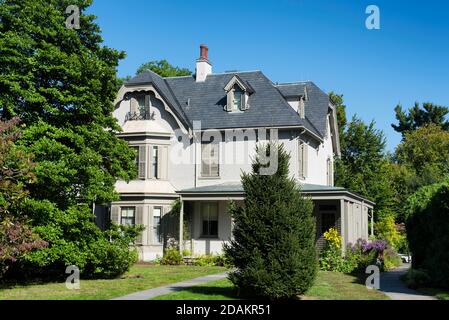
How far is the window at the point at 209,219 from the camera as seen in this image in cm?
2853

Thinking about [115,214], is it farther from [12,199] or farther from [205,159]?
[12,199]

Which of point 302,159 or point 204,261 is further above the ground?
point 302,159

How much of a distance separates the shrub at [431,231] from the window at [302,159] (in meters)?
8.37

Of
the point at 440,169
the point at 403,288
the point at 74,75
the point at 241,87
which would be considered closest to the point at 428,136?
the point at 440,169

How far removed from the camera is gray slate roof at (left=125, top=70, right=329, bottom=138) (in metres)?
28.6

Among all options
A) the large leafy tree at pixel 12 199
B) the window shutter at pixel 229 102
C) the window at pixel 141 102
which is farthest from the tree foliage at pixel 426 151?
the large leafy tree at pixel 12 199

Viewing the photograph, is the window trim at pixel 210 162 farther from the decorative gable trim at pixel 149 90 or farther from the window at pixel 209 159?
the decorative gable trim at pixel 149 90

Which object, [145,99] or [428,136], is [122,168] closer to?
[145,99]

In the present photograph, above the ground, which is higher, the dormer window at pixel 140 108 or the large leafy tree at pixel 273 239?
the dormer window at pixel 140 108

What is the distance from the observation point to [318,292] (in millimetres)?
16047

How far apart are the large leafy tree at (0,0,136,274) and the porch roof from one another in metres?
7.33

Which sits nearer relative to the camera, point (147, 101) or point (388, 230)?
point (147, 101)

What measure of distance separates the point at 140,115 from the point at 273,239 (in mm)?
17319

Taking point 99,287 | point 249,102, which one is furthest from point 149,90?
point 99,287
